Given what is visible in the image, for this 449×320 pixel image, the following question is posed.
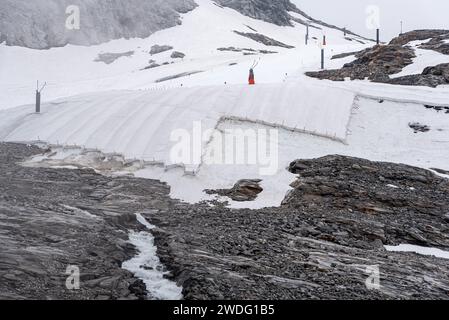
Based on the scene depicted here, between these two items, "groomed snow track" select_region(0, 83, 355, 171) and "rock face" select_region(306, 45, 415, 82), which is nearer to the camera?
"groomed snow track" select_region(0, 83, 355, 171)

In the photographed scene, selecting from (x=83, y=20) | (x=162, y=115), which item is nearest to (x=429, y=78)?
(x=162, y=115)

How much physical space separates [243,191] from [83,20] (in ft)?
190

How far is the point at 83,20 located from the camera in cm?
6706

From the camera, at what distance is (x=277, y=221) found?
49.3 feet

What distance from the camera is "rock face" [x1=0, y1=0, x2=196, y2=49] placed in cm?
6038

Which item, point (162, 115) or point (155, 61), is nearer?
point (162, 115)

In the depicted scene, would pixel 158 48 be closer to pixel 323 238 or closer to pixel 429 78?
pixel 429 78

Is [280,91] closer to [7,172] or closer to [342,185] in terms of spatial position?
[342,185]

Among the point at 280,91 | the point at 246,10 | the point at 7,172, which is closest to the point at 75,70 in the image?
the point at 280,91

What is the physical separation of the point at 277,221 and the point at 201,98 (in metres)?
14.3

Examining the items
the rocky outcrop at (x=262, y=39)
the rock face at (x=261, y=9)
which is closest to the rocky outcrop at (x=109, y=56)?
the rocky outcrop at (x=262, y=39)

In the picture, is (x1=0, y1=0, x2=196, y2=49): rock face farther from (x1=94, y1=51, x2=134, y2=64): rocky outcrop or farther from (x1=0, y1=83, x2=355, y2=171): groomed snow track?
(x1=0, y1=83, x2=355, y2=171): groomed snow track

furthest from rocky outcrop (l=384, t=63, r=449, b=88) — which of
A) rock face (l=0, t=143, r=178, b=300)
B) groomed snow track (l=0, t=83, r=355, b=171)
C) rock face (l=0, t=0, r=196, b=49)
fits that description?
rock face (l=0, t=0, r=196, b=49)

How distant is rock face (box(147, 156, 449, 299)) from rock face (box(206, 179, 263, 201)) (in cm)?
159
